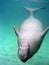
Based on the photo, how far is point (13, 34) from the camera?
17.9ft

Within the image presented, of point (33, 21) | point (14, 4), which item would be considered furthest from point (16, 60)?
point (14, 4)

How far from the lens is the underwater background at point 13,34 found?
438 centimetres

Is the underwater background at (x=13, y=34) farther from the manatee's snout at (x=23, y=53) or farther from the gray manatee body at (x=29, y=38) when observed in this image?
the manatee's snout at (x=23, y=53)

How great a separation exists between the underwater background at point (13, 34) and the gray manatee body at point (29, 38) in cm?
68

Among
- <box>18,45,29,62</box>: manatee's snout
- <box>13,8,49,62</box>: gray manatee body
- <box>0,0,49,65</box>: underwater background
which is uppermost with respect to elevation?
<box>18,45,29,62</box>: manatee's snout

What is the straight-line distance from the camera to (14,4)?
6.76m

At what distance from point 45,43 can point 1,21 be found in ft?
5.62

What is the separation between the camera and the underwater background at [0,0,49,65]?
4383mm

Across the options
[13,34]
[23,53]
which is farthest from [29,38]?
[13,34]

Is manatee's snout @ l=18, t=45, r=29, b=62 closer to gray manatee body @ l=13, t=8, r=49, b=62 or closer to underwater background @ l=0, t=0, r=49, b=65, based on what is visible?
gray manatee body @ l=13, t=8, r=49, b=62

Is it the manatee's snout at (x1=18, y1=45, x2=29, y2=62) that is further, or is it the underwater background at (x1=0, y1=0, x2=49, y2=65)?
the underwater background at (x1=0, y1=0, x2=49, y2=65)

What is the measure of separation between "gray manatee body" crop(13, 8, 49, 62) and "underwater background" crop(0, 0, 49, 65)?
0.68 meters

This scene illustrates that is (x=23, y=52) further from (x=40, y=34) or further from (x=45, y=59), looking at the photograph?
(x=45, y=59)

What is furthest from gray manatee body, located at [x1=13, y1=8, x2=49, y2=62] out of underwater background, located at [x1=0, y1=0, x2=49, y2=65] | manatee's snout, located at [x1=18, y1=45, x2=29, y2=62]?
underwater background, located at [x1=0, y1=0, x2=49, y2=65]
